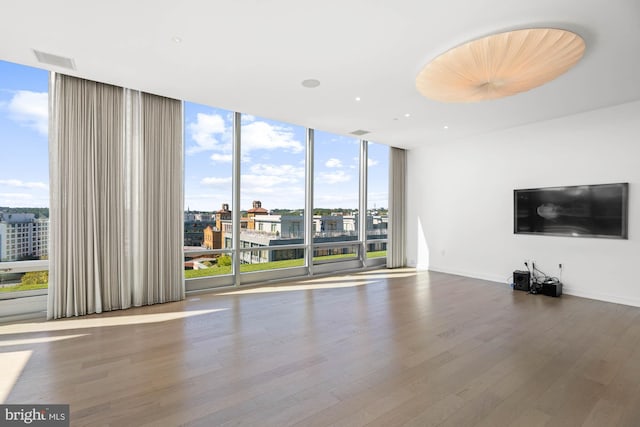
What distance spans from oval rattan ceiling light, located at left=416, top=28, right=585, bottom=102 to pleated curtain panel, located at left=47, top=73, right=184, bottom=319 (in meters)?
3.91

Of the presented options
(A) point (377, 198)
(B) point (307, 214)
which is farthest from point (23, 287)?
(A) point (377, 198)

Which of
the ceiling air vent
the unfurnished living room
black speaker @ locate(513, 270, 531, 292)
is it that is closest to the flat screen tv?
the unfurnished living room

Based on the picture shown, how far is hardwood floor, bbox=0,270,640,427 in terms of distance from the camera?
2.10m

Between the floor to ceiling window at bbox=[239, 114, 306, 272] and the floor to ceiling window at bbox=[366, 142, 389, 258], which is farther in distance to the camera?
the floor to ceiling window at bbox=[366, 142, 389, 258]

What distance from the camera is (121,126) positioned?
14.3ft

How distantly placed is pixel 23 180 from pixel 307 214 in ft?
14.9

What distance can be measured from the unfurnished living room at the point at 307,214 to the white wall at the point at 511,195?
39 mm

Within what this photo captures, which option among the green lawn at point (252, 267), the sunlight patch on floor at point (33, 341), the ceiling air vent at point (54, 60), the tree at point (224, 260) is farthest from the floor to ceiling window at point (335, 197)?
the sunlight patch on floor at point (33, 341)

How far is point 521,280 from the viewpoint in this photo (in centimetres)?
545

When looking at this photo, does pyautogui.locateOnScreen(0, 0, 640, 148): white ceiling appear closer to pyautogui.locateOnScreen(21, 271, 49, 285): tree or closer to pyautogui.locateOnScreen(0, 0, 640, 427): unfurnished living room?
pyautogui.locateOnScreen(0, 0, 640, 427): unfurnished living room

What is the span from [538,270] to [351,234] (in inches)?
150

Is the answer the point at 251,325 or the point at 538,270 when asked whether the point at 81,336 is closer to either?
the point at 251,325

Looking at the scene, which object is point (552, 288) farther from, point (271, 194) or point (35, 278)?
point (35, 278)

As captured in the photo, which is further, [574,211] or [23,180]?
[574,211]
